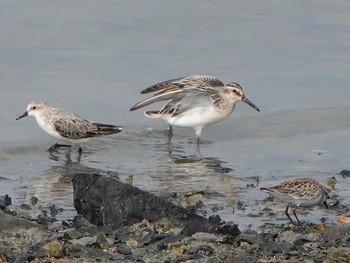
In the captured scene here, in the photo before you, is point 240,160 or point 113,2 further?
point 113,2

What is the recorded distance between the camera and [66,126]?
14.5 meters

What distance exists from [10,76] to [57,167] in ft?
16.1

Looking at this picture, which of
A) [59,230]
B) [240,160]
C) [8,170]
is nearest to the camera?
[59,230]

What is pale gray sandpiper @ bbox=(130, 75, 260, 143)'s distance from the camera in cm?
1569

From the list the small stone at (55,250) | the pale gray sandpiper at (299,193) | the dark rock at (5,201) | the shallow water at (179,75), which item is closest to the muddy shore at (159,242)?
the small stone at (55,250)

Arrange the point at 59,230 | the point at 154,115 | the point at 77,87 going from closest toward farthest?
1. the point at 59,230
2. the point at 154,115
3. the point at 77,87

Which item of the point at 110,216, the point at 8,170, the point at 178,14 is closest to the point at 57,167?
the point at 8,170

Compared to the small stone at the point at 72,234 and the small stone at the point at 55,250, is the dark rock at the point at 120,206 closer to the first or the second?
the small stone at the point at 72,234

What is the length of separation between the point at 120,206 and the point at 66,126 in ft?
15.5

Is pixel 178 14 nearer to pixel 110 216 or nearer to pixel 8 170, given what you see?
pixel 8 170

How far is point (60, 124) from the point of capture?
572 inches

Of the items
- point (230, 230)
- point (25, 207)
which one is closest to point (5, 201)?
point (25, 207)

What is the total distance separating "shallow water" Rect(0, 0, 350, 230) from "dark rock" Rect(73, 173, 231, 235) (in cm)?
54

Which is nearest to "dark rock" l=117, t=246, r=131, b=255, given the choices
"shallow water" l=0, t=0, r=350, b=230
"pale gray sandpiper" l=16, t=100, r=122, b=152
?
"shallow water" l=0, t=0, r=350, b=230
